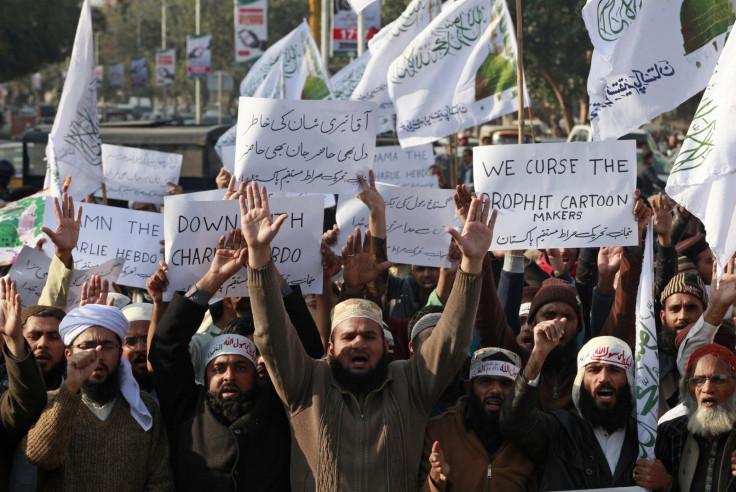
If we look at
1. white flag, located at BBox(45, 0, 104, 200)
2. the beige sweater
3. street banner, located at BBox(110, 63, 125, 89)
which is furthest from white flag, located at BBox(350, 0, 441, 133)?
street banner, located at BBox(110, 63, 125, 89)

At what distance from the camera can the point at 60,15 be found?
131ft

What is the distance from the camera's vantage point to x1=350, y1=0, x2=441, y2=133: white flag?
948cm

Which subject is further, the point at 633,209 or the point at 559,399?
the point at 633,209

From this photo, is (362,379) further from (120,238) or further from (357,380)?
(120,238)

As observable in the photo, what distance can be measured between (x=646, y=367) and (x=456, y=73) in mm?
4152

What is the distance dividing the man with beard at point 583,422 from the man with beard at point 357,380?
297 millimetres

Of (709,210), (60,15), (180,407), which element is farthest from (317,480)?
(60,15)

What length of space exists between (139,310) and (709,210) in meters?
2.71

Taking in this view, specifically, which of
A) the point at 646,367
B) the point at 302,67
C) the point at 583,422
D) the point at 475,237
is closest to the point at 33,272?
the point at 475,237

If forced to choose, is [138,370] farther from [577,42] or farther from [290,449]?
[577,42]

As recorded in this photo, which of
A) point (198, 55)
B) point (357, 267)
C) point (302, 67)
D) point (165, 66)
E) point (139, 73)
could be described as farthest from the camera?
point (139, 73)

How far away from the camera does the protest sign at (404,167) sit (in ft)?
31.6

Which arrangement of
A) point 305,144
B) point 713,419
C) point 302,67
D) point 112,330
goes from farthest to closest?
point 302,67
point 305,144
point 112,330
point 713,419

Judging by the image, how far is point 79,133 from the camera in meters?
7.50
